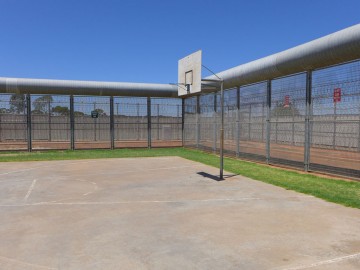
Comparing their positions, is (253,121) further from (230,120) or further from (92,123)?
(92,123)

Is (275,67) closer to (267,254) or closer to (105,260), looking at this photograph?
(267,254)

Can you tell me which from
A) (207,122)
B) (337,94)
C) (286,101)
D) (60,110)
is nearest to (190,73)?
(286,101)

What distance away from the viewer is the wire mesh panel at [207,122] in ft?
71.1

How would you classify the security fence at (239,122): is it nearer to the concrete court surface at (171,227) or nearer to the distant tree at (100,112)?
the distant tree at (100,112)

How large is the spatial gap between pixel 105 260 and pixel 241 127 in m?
14.4

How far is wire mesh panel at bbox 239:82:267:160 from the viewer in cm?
1688

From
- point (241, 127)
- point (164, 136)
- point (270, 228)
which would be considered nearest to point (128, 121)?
point (164, 136)

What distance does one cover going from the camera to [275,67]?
15242 mm

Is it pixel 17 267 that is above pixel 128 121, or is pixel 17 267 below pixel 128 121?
below

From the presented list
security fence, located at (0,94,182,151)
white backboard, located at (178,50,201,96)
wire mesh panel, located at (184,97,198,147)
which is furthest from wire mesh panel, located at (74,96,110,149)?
white backboard, located at (178,50,201,96)

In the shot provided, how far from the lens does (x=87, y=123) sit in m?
27.0

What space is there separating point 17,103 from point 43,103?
2118 mm

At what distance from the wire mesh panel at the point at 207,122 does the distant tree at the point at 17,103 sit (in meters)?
12.0

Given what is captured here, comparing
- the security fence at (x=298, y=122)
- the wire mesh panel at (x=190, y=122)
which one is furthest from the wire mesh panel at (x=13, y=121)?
the security fence at (x=298, y=122)
